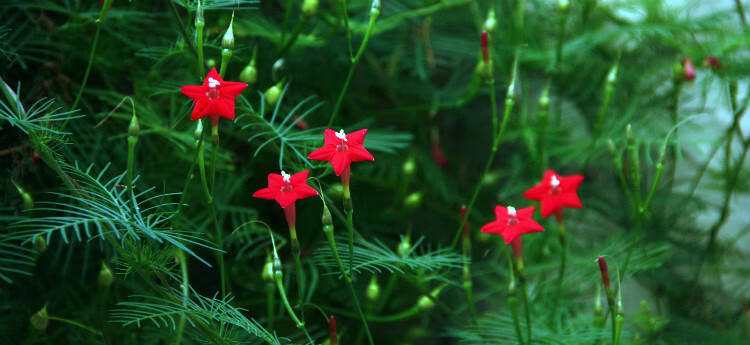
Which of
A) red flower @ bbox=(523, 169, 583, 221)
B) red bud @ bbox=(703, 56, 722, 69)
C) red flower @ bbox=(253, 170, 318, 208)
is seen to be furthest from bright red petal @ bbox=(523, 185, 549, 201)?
red bud @ bbox=(703, 56, 722, 69)

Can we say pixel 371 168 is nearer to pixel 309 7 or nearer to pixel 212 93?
pixel 309 7

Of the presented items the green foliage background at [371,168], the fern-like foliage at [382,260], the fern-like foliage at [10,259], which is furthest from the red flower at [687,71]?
the fern-like foliage at [10,259]

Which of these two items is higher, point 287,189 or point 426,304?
point 287,189

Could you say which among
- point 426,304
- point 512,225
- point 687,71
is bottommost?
point 426,304

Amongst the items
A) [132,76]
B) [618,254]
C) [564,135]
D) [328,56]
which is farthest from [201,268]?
[564,135]

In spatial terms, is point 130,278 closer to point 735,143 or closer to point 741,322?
point 741,322

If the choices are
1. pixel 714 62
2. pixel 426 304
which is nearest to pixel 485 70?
pixel 426 304
